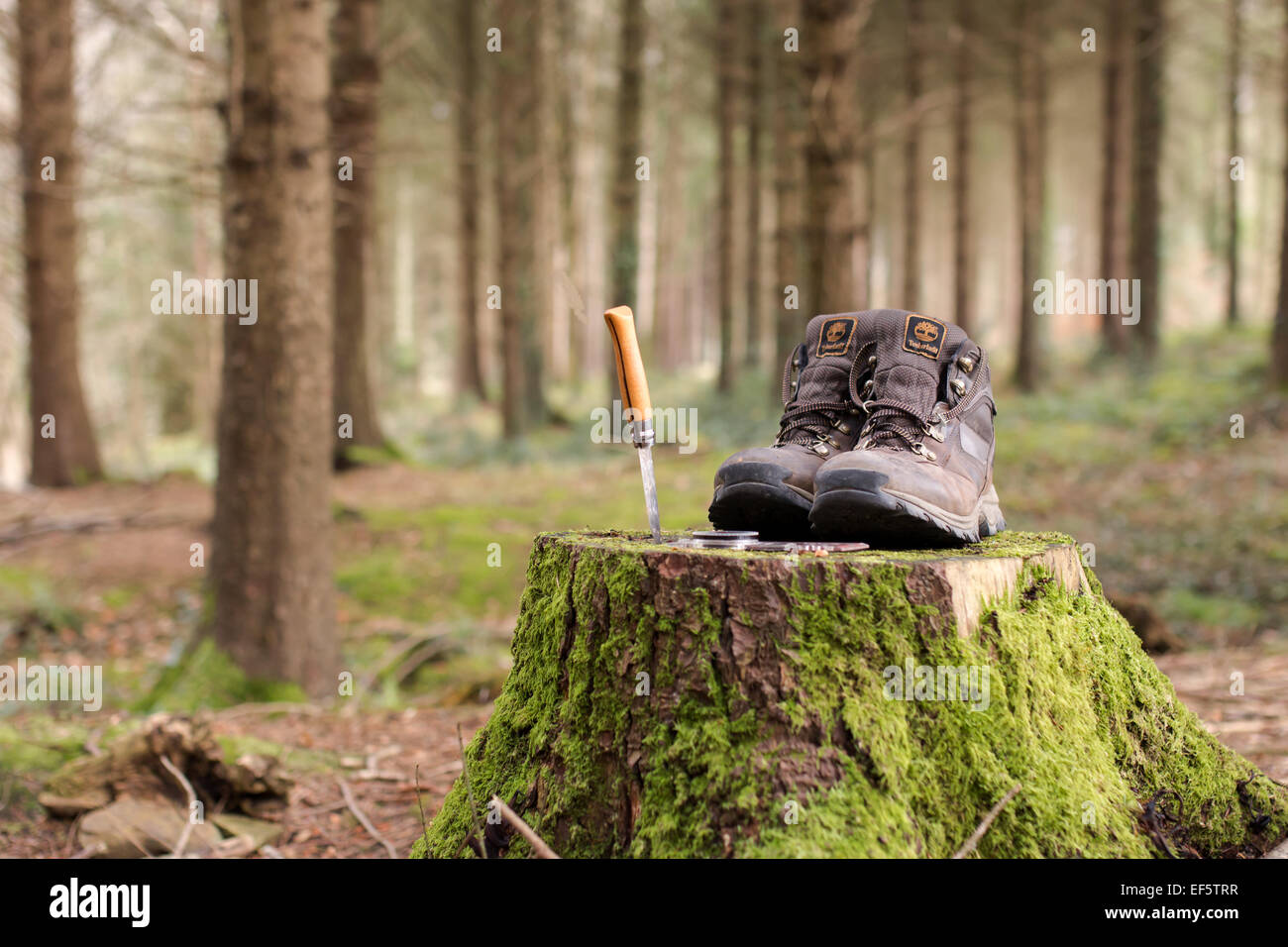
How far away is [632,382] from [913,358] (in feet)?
3.13

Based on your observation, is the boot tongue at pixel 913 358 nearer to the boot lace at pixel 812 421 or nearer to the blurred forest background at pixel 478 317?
the boot lace at pixel 812 421

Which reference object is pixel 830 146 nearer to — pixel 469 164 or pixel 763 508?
pixel 763 508

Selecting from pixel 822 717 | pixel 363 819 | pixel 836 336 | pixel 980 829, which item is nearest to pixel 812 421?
pixel 836 336

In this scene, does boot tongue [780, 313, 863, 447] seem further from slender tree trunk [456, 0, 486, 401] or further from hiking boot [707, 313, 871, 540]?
slender tree trunk [456, 0, 486, 401]

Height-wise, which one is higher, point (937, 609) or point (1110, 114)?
point (1110, 114)

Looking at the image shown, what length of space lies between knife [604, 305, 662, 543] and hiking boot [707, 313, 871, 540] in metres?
0.34

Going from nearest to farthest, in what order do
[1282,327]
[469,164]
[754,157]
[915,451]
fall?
1. [915,451]
2. [1282,327]
3. [469,164]
4. [754,157]

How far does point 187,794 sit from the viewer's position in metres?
3.88

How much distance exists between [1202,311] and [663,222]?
61.2ft

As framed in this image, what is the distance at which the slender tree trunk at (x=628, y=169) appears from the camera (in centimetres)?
1658

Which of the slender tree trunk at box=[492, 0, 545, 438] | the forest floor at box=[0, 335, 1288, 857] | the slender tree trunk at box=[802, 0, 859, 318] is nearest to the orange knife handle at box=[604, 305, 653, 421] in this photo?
the forest floor at box=[0, 335, 1288, 857]

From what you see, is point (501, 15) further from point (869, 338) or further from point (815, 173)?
point (869, 338)

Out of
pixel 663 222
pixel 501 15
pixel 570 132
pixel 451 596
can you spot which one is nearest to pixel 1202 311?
pixel 663 222

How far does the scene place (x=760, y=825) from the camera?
2213 mm
